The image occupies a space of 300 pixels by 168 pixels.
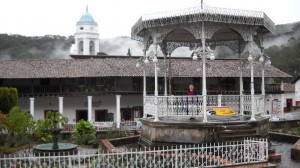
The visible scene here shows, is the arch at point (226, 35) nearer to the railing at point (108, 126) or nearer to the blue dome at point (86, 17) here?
the railing at point (108, 126)

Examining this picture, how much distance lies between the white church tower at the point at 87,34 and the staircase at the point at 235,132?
46.6 m

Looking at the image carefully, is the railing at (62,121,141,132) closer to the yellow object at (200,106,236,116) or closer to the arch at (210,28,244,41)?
the yellow object at (200,106,236,116)

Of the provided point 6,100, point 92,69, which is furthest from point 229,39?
point 92,69

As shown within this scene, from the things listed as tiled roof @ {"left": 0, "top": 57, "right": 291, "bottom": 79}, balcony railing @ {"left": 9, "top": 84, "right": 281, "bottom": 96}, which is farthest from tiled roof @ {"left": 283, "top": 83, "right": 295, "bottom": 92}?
balcony railing @ {"left": 9, "top": 84, "right": 281, "bottom": 96}

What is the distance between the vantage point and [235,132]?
1215cm

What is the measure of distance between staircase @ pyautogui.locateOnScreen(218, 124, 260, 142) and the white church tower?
46.6 metres

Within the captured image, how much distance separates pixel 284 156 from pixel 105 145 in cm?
602

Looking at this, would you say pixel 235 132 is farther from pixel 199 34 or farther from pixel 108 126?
pixel 108 126

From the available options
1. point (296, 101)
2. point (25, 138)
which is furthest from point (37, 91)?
point (296, 101)

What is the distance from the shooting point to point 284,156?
469 inches

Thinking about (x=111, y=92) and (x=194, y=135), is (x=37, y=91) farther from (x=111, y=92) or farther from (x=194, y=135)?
(x=194, y=135)

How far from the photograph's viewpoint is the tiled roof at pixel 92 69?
107 feet

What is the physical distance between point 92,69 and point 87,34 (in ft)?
78.5

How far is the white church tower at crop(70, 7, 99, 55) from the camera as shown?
56625 mm
